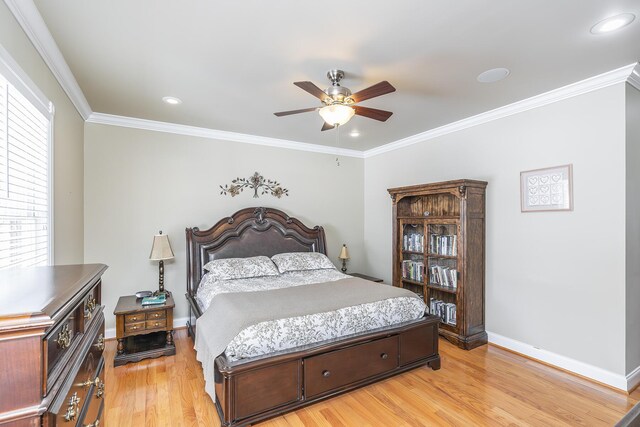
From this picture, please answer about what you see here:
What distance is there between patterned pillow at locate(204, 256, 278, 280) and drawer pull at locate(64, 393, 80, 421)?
2.51 meters

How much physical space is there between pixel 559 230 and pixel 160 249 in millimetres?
4141

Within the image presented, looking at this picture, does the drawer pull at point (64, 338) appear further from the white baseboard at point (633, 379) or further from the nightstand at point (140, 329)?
the white baseboard at point (633, 379)

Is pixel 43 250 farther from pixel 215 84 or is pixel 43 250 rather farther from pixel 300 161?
pixel 300 161

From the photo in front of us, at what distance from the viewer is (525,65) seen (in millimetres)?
2516

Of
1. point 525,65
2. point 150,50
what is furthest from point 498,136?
point 150,50

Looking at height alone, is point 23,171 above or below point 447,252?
above

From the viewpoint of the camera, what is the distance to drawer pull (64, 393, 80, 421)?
1.00 metres

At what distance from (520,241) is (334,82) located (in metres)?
2.53

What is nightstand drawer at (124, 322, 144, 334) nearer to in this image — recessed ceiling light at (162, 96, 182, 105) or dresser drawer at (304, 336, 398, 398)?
dresser drawer at (304, 336, 398, 398)

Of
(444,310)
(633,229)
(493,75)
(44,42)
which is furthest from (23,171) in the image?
(633,229)

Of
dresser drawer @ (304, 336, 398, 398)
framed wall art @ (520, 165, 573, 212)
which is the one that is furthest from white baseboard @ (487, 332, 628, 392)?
dresser drawer @ (304, 336, 398, 398)

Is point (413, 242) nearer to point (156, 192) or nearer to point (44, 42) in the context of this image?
point (156, 192)

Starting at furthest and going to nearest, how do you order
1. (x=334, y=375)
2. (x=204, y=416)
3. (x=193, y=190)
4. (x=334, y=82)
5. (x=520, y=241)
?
(x=193, y=190) < (x=520, y=241) < (x=334, y=82) < (x=334, y=375) < (x=204, y=416)

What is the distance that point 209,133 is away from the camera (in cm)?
426
